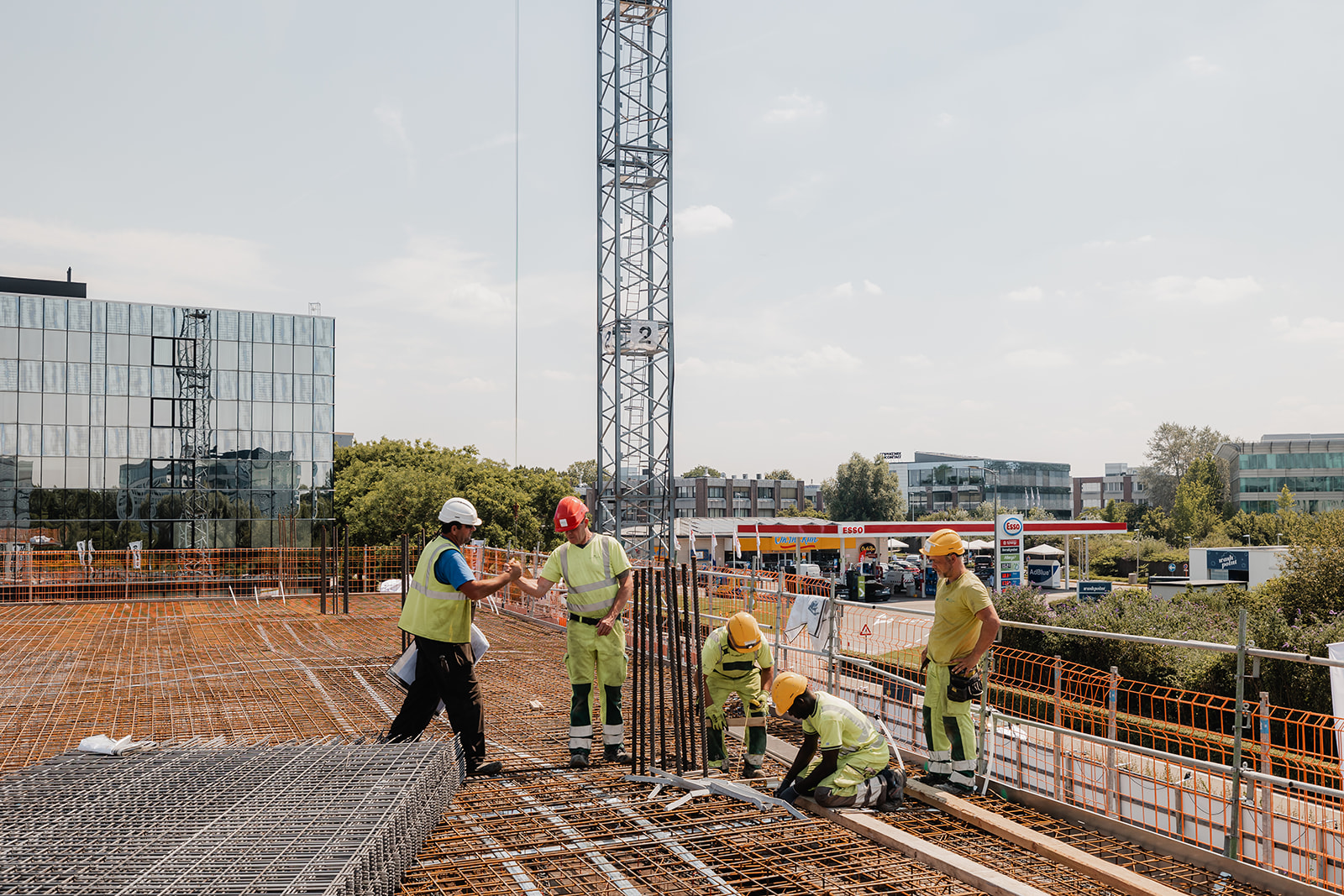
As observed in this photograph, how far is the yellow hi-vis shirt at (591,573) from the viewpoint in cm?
621

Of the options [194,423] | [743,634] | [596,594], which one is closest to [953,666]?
[743,634]

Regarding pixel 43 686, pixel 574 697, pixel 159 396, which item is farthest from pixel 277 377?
pixel 574 697

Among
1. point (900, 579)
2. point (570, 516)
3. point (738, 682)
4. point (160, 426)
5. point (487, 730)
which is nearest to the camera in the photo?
point (570, 516)

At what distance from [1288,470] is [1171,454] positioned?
9.66 metres

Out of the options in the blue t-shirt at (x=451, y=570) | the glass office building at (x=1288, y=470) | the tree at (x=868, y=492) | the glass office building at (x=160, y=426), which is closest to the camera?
the blue t-shirt at (x=451, y=570)

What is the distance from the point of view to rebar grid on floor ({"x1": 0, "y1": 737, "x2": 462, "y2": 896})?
3.47 m

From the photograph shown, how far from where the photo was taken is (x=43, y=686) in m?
9.99

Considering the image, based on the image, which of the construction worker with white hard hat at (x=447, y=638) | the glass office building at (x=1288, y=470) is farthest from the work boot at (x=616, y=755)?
the glass office building at (x=1288, y=470)

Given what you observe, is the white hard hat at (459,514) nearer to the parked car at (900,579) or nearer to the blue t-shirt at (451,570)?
the blue t-shirt at (451,570)

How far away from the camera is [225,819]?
13.7ft

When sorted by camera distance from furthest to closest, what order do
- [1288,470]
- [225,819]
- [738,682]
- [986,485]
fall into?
[986,485]
[1288,470]
[738,682]
[225,819]

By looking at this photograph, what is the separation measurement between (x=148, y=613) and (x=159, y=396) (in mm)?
19513

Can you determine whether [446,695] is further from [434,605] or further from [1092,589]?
[1092,589]

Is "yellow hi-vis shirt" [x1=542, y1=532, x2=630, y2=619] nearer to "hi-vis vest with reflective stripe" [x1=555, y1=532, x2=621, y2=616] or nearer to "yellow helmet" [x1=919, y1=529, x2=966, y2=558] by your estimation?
"hi-vis vest with reflective stripe" [x1=555, y1=532, x2=621, y2=616]
